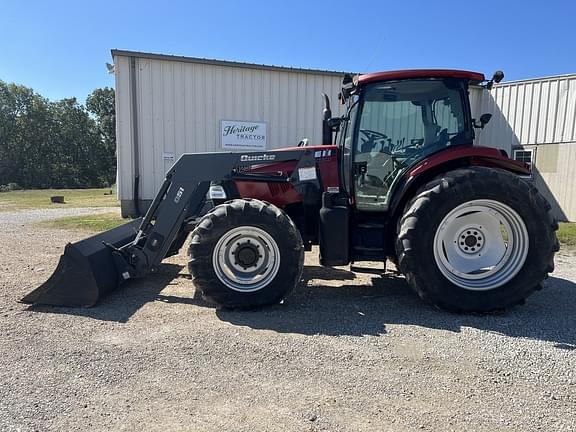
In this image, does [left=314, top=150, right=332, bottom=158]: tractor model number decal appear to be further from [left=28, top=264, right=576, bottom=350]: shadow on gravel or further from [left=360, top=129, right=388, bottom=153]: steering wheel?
[left=28, top=264, right=576, bottom=350]: shadow on gravel

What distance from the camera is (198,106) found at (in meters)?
12.2

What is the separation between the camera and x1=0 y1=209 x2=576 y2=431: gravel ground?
266 cm

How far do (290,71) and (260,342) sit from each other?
34.0 feet

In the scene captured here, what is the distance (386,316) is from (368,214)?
1.20m

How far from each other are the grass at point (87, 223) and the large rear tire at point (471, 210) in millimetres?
8229

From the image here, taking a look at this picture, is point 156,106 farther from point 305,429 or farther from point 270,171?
point 305,429

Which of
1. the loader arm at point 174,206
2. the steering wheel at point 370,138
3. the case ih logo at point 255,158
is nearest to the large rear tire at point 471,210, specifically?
the steering wheel at point 370,138

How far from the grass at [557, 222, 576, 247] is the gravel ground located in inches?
170

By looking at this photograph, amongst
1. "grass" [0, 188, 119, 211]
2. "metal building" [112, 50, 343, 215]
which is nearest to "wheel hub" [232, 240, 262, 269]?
"metal building" [112, 50, 343, 215]

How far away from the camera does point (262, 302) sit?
4.48m

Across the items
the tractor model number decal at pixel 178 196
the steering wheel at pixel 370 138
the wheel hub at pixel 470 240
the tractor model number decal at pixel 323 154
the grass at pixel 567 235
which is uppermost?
the steering wheel at pixel 370 138

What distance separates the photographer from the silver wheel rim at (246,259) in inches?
178

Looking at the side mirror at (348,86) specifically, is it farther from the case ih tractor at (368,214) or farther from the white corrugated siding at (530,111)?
the white corrugated siding at (530,111)

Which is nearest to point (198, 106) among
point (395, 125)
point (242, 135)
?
point (242, 135)
